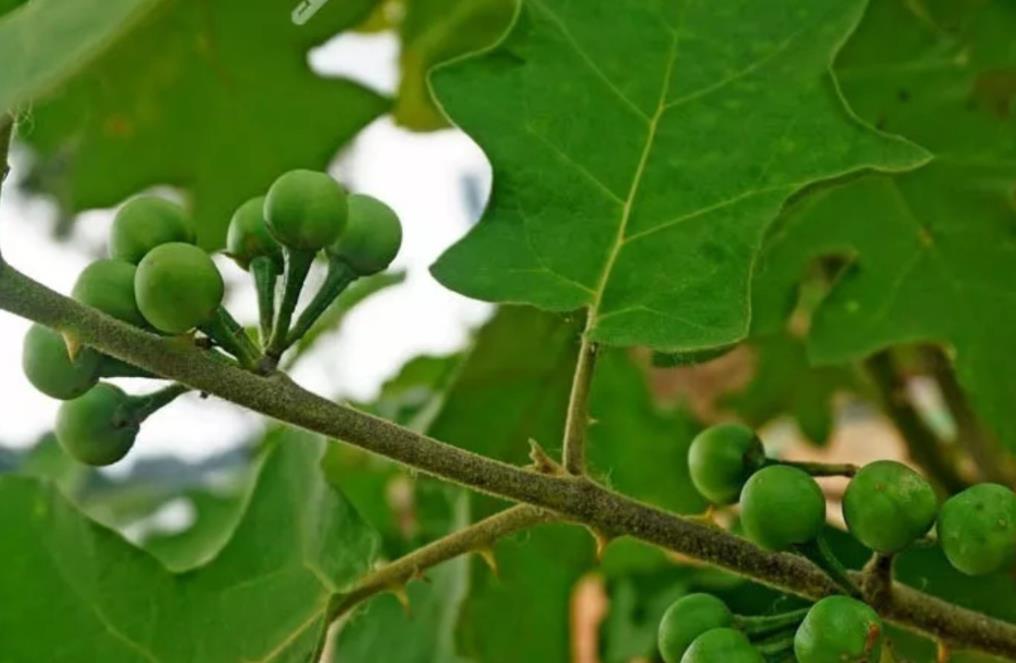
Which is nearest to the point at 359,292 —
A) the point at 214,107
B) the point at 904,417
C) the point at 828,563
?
the point at 214,107

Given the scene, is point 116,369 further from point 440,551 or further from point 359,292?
point 359,292

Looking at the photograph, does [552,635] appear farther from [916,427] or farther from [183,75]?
[183,75]

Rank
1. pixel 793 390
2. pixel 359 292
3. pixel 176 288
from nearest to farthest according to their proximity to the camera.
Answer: pixel 176 288
pixel 359 292
pixel 793 390

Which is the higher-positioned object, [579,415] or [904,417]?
[579,415]

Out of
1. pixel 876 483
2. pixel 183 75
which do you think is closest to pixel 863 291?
pixel 876 483

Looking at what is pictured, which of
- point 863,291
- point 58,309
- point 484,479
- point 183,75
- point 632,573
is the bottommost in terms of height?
point 632,573

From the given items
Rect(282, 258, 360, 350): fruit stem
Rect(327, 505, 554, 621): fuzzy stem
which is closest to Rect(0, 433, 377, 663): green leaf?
Rect(327, 505, 554, 621): fuzzy stem
